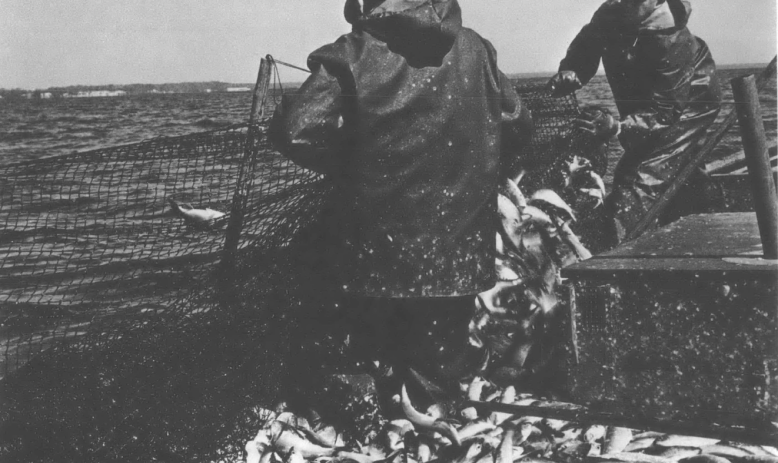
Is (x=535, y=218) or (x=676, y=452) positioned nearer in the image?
(x=676, y=452)

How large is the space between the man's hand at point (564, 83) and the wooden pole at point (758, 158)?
9.11ft

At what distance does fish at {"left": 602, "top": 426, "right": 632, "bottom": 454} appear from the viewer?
358cm

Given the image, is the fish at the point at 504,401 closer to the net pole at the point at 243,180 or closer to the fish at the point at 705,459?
the fish at the point at 705,459

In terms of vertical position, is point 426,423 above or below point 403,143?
below

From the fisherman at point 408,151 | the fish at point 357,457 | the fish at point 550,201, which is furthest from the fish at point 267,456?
the fish at point 550,201

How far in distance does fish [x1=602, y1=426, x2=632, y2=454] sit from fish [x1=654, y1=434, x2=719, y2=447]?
0.49ft

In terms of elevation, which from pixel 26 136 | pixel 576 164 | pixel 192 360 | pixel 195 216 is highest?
pixel 26 136

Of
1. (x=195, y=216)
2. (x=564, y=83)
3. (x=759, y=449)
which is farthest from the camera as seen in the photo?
(x=564, y=83)

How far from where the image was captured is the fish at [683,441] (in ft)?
11.4

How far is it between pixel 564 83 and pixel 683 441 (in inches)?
145

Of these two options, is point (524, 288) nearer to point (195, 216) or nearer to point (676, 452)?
point (676, 452)

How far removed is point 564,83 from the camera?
6.28 m

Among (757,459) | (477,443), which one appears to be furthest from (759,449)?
(477,443)

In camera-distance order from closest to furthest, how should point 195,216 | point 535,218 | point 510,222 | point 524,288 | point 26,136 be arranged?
point 524,288
point 510,222
point 535,218
point 195,216
point 26,136
